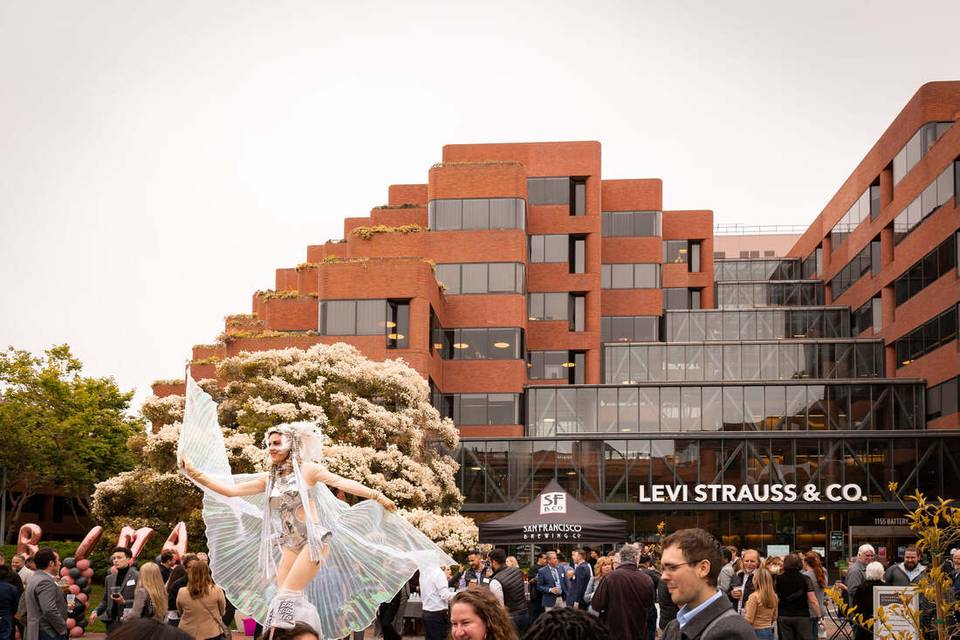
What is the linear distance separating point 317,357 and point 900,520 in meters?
24.9

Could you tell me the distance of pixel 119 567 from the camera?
15.2m

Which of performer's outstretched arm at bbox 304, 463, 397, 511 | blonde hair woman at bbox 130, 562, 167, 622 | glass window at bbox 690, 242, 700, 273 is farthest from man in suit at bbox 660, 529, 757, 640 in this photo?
glass window at bbox 690, 242, 700, 273

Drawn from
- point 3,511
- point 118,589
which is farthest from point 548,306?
point 118,589

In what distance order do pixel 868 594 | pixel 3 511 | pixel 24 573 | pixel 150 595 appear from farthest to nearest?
1. pixel 3 511
2. pixel 24 573
3. pixel 868 594
4. pixel 150 595

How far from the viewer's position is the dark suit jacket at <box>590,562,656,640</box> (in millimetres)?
14625

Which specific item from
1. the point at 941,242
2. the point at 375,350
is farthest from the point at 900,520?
the point at 375,350

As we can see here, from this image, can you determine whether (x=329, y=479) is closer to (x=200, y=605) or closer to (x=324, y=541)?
(x=324, y=541)

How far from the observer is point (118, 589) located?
15070 millimetres

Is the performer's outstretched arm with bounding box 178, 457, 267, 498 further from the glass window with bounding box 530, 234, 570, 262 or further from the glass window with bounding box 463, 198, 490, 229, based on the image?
the glass window with bounding box 530, 234, 570, 262

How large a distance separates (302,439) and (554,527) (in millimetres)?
14859

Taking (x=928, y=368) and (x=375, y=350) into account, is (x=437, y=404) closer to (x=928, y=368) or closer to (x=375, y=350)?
(x=375, y=350)

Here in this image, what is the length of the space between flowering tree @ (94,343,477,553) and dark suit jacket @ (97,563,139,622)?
16.7m

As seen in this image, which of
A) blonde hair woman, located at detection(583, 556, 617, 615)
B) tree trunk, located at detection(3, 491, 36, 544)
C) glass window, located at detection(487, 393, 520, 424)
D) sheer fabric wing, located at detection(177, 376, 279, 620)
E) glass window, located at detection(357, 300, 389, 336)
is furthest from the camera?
tree trunk, located at detection(3, 491, 36, 544)

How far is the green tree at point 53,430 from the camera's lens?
Result: 56656 mm
